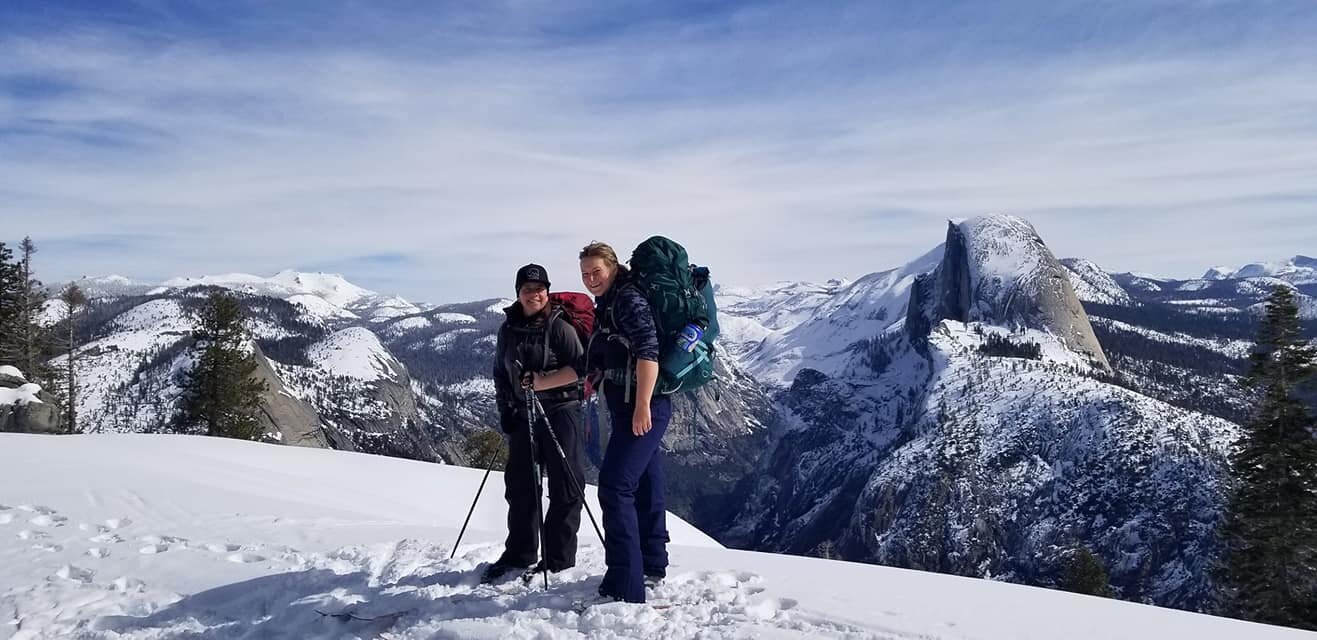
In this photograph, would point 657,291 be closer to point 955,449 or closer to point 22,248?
point 22,248

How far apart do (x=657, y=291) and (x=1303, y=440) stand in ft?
102

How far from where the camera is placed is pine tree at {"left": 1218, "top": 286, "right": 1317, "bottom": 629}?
25625mm

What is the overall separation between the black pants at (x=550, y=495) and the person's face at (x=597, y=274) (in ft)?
4.80

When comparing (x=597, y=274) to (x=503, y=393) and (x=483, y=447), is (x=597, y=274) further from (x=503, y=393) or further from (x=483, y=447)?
(x=483, y=447)

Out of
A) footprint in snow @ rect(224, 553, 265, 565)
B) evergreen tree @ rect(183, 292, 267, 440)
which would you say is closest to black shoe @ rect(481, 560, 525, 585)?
footprint in snow @ rect(224, 553, 265, 565)

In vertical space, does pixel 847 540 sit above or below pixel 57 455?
below

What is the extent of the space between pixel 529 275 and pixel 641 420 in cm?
192

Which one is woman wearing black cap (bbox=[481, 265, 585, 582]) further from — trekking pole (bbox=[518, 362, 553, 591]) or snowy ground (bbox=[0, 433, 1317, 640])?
snowy ground (bbox=[0, 433, 1317, 640])

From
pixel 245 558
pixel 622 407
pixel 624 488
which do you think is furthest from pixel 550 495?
pixel 245 558

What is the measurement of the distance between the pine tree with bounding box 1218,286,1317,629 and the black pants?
2879 centimetres

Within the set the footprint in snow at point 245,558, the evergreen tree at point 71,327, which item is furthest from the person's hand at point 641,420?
the evergreen tree at point 71,327

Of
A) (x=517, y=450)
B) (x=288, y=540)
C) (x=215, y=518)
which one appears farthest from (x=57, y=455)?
(x=517, y=450)

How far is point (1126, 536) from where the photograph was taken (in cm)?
12262

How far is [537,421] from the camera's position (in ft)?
23.7
